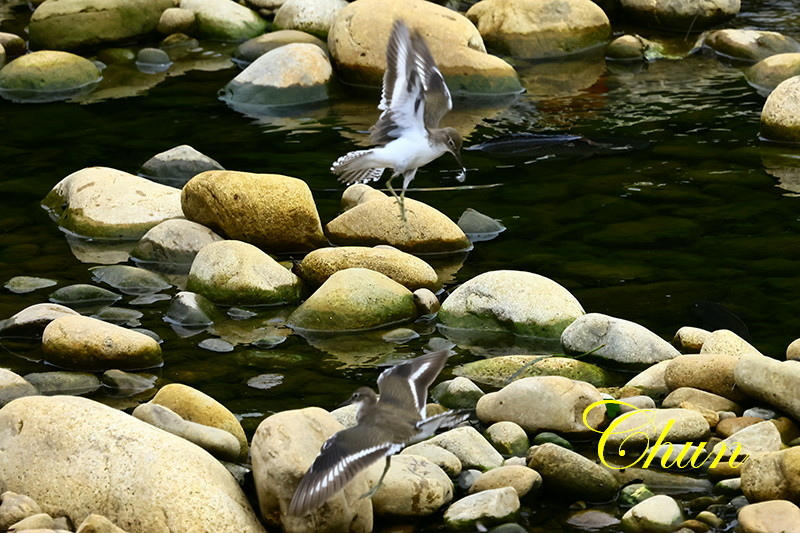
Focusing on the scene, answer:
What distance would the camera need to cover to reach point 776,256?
941cm

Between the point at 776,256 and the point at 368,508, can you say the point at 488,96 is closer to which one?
the point at 776,256

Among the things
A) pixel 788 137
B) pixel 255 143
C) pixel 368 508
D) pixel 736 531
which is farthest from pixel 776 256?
pixel 255 143

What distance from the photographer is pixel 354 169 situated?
9.62 m

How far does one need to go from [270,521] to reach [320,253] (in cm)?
363

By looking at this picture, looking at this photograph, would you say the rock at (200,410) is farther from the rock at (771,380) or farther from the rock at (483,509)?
the rock at (771,380)

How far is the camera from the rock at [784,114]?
12.4 metres

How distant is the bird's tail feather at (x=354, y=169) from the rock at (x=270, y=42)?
21.3 ft

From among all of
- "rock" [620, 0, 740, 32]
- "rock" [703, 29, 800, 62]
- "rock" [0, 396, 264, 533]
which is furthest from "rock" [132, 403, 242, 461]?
"rock" [620, 0, 740, 32]

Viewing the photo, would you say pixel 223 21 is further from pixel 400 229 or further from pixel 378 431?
pixel 378 431

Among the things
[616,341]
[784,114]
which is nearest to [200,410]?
[616,341]

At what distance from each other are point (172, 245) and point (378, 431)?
4.58 m

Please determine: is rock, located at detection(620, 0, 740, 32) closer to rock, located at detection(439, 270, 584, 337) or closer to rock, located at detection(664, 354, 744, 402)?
rock, located at detection(439, 270, 584, 337)

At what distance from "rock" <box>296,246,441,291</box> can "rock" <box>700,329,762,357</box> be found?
89.5 inches

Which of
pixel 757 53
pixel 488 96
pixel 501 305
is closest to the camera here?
pixel 501 305
